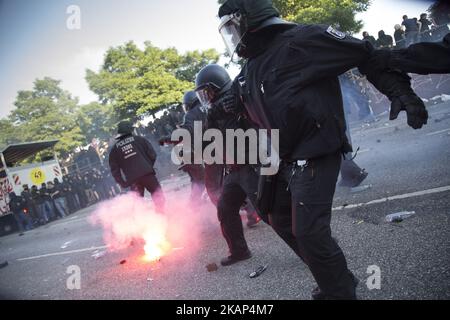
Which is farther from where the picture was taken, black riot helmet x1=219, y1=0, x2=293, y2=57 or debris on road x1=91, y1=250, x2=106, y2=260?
debris on road x1=91, y1=250, x2=106, y2=260

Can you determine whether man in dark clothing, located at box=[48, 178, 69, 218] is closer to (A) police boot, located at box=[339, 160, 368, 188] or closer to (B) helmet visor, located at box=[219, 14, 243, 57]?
(A) police boot, located at box=[339, 160, 368, 188]

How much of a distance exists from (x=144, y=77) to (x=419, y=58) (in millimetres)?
30639

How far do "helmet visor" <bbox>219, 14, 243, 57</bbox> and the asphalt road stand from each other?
6.74ft

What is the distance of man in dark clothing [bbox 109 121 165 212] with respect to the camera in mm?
6359

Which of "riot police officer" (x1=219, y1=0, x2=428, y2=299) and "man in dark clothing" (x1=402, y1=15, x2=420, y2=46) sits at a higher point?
"man in dark clothing" (x1=402, y1=15, x2=420, y2=46)

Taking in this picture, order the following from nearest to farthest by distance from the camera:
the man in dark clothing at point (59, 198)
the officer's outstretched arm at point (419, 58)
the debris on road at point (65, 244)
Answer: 1. the officer's outstretched arm at point (419, 58)
2. the debris on road at point (65, 244)
3. the man in dark clothing at point (59, 198)

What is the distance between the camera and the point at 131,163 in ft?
20.9

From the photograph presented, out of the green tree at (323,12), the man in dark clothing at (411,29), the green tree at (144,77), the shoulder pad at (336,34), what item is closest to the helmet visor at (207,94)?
the shoulder pad at (336,34)

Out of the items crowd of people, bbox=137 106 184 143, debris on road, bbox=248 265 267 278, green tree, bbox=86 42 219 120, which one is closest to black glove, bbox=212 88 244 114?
debris on road, bbox=248 265 267 278

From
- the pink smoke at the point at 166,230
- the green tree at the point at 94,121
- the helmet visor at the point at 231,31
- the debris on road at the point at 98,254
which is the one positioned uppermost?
the green tree at the point at 94,121

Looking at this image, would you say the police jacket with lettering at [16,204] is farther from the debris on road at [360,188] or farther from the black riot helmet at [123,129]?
the debris on road at [360,188]

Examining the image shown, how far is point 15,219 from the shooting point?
1565 centimetres

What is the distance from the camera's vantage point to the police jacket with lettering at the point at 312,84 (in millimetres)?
2135
